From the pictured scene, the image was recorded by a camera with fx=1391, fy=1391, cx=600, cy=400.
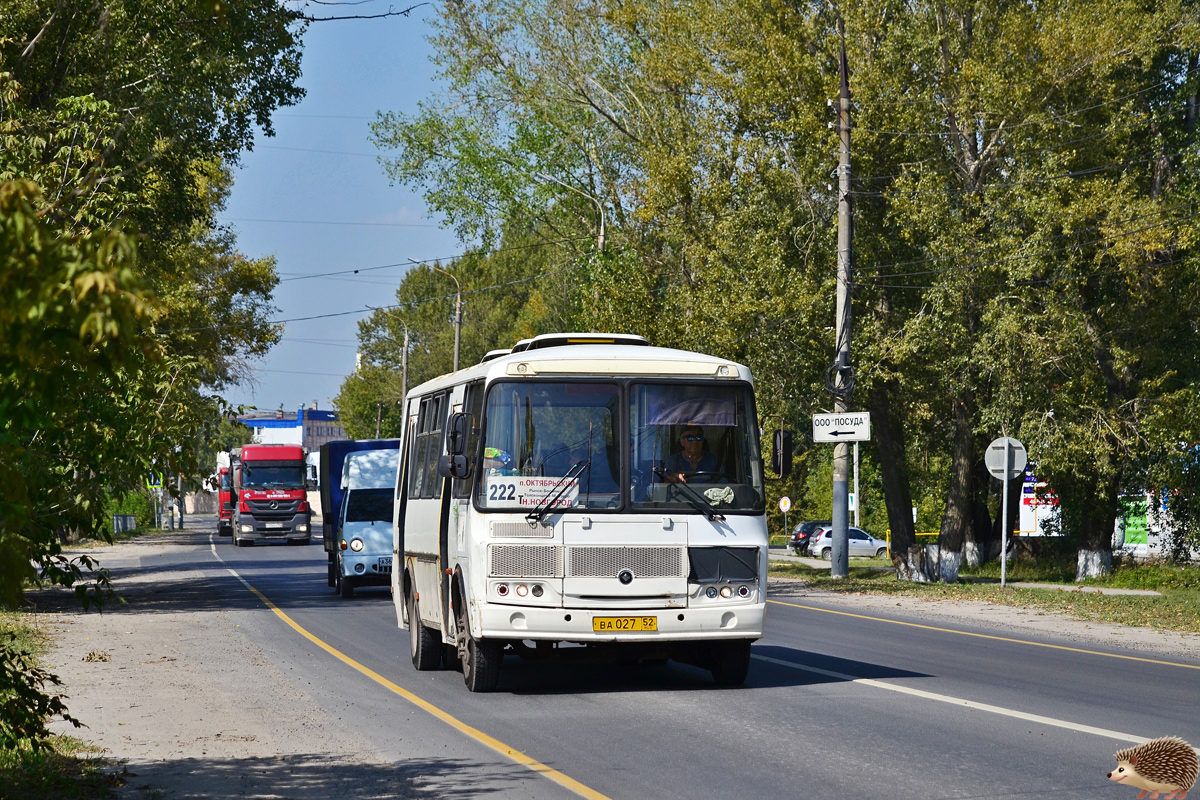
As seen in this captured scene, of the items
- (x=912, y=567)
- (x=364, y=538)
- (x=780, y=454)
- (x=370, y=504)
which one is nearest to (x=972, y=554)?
(x=912, y=567)

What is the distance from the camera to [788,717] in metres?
10.6

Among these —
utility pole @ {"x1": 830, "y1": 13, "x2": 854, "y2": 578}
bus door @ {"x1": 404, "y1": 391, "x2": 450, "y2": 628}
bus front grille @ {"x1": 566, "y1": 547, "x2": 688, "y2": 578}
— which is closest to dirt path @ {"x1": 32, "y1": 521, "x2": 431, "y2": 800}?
bus door @ {"x1": 404, "y1": 391, "x2": 450, "y2": 628}

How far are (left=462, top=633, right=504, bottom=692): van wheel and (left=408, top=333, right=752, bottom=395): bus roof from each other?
2.34 metres

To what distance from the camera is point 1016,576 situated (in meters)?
39.1

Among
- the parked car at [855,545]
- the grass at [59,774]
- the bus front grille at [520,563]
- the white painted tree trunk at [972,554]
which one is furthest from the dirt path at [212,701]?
the parked car at [855,545]

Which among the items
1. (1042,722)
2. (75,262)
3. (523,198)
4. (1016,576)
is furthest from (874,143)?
(75,262)

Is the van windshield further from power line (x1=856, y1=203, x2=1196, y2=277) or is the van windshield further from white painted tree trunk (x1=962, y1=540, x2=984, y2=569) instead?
white painted tree trunk (x1=962, y1=540, x2=984, y2=569)

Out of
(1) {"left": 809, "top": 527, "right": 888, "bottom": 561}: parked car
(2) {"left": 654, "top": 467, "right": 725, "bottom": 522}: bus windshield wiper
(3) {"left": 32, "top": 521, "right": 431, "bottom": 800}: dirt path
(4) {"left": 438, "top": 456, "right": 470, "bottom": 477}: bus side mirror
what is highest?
(4) {"left": 438, "top": 456, "right": 470, "bottom": 477}: bus side mirror

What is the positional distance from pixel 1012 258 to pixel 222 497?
47.2 meters

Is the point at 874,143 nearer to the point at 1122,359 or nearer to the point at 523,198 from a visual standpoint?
the point at 1122,359

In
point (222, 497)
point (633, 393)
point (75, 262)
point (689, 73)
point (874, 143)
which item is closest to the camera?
point (75, 262)

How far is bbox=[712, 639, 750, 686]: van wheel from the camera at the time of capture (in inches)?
492

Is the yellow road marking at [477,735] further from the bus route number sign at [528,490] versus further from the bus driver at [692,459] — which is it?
the bus driver at [692,459]

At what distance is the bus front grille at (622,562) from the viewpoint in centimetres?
1170
